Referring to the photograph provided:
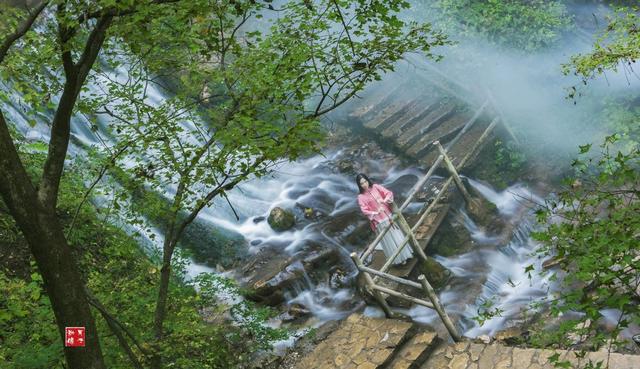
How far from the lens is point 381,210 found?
34.5 ft

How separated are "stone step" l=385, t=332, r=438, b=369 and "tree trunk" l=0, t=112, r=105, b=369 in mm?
4629

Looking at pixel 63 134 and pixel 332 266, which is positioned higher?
pixel 63 134

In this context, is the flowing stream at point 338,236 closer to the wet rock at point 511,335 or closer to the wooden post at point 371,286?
the wet rock at point 511,335

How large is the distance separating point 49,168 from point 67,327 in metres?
1.29

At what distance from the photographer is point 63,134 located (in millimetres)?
4609

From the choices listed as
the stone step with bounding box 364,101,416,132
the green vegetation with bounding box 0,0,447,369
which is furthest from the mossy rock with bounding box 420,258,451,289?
the stone step with bounding box 364,101,416,132

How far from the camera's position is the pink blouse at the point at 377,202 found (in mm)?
10477

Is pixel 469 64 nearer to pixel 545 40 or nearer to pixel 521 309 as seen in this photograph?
pixel 545 40

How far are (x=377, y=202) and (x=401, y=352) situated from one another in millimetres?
3163

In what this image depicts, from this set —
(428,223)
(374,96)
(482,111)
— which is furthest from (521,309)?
(374,96)

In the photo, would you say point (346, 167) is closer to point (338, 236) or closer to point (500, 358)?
point (338, 236)

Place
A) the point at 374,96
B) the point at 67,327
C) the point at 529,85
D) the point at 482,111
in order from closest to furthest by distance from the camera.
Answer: the point at 67,327 < the point at 482,111 < the point at 529,85 < the point at 374,96

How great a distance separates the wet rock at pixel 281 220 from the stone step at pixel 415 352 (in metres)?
5.66

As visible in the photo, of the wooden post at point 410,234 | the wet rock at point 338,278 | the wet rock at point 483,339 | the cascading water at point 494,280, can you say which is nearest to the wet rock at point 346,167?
the cascading water at point 494,280
